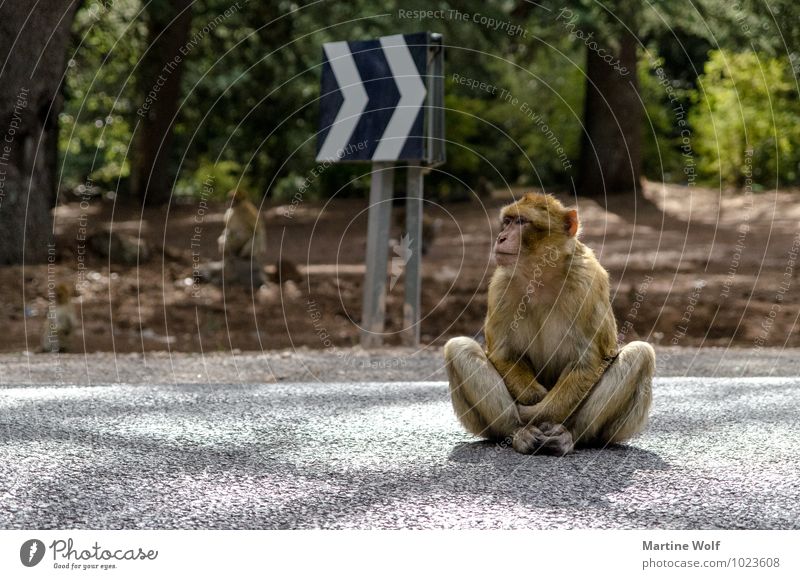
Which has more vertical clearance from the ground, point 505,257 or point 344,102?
point 344,102

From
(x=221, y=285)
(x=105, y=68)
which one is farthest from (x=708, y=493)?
(x=105, y=68)

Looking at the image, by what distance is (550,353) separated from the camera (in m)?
6.05

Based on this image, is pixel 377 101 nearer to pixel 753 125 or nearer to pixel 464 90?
pixel 753 125

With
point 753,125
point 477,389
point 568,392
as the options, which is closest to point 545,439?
point 568,392

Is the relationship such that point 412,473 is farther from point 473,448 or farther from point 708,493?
point 708,493

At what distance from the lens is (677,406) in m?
8.00

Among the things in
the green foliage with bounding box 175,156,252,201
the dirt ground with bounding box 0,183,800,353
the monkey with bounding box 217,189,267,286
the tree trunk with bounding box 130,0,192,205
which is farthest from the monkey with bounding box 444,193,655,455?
the green foliage with bounding box 175,156,252,201

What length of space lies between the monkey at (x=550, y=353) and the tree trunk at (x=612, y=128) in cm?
1685

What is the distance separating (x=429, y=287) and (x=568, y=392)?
36.8 feet

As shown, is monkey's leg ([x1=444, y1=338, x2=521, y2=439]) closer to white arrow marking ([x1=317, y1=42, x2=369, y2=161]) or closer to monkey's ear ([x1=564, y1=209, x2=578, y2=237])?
monkey's ear ([x1=564, y1=209, x2=578, y2=237])

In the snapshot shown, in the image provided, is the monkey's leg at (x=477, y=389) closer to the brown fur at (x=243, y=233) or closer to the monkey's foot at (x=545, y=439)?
the monkey's foot at (x=545, y=439)

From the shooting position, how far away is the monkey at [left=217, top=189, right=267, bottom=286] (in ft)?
53.9

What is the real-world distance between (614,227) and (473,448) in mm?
15720

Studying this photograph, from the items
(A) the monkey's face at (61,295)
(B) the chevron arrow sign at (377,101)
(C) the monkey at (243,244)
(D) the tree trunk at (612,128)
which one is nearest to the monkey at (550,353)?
(B) the chevron arrow sign at (377,101)
